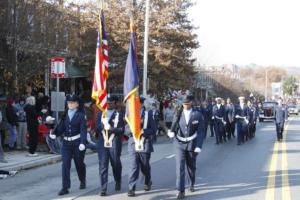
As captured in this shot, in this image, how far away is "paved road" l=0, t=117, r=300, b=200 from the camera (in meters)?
9.37

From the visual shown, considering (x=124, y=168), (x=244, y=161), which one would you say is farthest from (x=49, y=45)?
(x=244, y=161)

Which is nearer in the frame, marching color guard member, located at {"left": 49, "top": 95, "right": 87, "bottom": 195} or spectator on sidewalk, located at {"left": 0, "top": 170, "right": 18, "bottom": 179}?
marching color guard member, located at {"left": 49, "top": 95, "right": 87, "bottom": 195}

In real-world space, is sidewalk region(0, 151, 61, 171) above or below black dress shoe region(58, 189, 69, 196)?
below

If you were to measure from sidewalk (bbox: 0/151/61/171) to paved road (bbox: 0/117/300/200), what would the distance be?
0.99ft

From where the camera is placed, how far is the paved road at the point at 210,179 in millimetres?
9367

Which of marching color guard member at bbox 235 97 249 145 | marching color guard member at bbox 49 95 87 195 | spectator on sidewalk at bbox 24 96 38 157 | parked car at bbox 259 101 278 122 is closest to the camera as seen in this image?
marching color guard member at bbox 49 95 87 195

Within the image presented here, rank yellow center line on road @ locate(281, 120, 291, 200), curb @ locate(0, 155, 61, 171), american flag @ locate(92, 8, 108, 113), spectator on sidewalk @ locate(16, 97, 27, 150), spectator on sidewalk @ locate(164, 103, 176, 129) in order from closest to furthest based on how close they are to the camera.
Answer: yellow center line on road @ locate(281, 120, 291, 200)
american flag @ locate(92, 8, 108, 113)
curb @ locate(0, 155, 61, 171)
spectator on sidewalk @ locate(16, 97, 27, 150)
spectator on sidewalk @ locate(164, 103, 176, 129)

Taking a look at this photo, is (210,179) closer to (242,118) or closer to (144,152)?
(144,152)

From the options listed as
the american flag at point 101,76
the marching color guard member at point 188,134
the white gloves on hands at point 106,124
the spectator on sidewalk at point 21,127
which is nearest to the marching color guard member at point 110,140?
the white gloves on hands at point 106,124

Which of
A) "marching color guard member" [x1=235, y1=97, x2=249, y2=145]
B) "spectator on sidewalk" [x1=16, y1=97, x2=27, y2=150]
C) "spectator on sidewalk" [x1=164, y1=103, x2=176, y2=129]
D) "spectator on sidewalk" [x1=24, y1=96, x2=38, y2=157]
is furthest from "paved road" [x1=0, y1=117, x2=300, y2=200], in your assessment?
"spectator on sidewalk" [x1=164, y1=103, x2=176, y2=129]

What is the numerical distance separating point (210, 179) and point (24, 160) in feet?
18.5

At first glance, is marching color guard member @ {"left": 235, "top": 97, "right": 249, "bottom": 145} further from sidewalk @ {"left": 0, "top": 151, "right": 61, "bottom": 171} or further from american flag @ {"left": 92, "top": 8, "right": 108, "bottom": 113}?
american flag @ {"left": 92, "top": 8, "right": 108, "bottom": 113}

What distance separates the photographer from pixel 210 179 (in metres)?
11.0

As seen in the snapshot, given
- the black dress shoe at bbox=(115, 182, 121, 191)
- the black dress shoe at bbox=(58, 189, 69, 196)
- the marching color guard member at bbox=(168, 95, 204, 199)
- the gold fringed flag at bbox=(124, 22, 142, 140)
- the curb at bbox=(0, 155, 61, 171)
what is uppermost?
the gold fringed flag at bbox=(124, 22, 142, 140)
